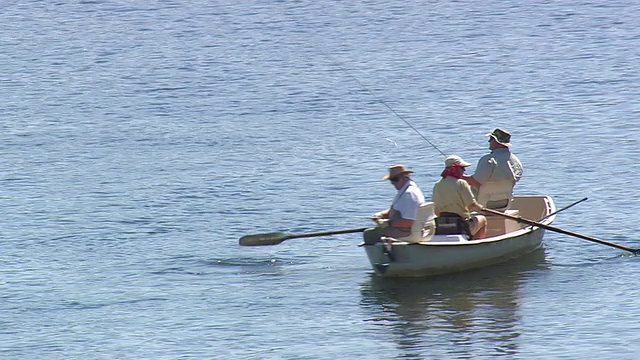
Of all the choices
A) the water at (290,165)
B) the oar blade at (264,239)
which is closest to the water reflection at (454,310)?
the water at (290,165)

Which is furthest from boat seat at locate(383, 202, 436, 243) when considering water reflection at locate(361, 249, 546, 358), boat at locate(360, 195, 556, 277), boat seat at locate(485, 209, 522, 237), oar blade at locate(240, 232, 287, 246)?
oar blade at locate(240, 232, 287, 246)

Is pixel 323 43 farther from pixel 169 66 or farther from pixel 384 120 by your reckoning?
pixel 384 120

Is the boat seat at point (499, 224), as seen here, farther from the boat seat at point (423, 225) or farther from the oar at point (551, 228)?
the boat seat at point (423, 225)

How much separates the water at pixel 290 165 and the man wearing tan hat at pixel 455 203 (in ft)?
2.50

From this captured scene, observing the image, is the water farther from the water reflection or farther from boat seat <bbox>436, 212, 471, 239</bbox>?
boat seat <bbox>436, 212, 471, 239</bbox>

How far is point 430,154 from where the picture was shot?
1062 inches

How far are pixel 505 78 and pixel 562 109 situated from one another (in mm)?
3915

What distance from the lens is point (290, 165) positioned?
2619 centimetres

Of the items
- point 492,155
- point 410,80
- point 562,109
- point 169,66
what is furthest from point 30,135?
point 492,155

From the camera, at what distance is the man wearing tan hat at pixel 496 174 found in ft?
62.5

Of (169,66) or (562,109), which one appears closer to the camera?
(562,109)

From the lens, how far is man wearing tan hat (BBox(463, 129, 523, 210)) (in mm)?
19047

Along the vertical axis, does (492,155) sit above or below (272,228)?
above

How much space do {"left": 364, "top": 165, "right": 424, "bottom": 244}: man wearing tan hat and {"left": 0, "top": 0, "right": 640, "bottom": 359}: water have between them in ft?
2.83
